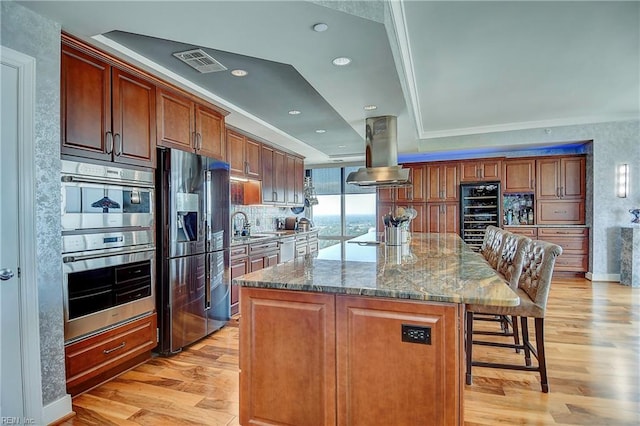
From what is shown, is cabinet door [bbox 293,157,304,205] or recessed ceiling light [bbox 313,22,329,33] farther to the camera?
cabinet door [bbox 293,157,304,205]

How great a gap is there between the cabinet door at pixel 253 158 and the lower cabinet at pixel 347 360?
10.4ft

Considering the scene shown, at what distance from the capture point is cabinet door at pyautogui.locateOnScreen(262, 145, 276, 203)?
5.16m

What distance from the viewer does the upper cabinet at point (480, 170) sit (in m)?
6.23

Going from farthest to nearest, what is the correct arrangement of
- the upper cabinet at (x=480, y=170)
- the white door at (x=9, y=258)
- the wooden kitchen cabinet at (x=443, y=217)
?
the wooden kitchen cabinet at (x=443, y=217) < the upper cabinet at (x=480, y=170) < the white door at (x=9, y=258)

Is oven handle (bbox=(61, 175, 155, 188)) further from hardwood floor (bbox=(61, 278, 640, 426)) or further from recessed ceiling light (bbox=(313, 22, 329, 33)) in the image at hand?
recessed ceiling light (bbox=(313, 22, 329, 33))

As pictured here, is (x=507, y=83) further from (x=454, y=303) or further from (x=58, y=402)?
(x=58, y=402)

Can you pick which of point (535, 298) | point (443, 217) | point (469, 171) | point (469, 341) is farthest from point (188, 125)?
point (469, 171)

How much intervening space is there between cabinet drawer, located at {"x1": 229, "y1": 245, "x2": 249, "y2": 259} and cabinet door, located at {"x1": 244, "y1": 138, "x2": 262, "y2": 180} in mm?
1081

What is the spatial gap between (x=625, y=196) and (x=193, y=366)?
6.68 m

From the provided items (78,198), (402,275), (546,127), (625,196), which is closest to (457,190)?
(546,127)

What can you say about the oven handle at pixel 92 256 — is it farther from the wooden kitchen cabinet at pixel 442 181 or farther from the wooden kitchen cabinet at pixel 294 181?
the wooden kitchen cabinet at pixel 442 181

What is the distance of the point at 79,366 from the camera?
7.21 ft

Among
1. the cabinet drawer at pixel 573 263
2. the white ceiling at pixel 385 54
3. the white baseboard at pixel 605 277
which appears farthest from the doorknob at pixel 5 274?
the white baseboard at pixel 605 277

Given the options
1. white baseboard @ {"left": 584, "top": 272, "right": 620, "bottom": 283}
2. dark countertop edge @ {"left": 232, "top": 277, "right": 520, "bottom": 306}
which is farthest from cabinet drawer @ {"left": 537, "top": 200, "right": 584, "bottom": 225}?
dark countertop edge @ {"left": 232, "top": 277, "right": 520, "bottom": 306}
